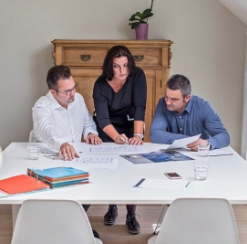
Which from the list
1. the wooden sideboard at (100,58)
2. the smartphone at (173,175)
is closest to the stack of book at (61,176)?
the smartphone at (173,175)

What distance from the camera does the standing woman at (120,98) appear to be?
10.3 feet

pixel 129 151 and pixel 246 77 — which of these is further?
pixel 246 77

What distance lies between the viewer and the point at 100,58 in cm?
438

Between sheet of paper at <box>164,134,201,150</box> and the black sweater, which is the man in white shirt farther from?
sheet of paper at <box>164,134,201,150</box>

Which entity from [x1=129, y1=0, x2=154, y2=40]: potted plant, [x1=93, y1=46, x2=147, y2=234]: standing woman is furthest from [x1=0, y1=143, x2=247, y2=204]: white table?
[x1=129, y1=0, x2=154, y2=40]: potted plant

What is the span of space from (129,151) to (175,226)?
102cm

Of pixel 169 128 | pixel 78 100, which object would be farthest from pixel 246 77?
pixel 78 100

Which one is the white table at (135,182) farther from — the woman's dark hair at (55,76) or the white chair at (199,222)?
the woman's dark hair at (55,76)

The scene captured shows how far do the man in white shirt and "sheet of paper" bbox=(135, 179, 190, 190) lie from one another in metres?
0.79

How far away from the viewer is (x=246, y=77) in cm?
466

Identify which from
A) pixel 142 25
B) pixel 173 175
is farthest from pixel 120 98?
pixel 142 25

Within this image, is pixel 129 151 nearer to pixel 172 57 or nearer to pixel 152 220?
pixel 152 220

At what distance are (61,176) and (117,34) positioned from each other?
9.58ft

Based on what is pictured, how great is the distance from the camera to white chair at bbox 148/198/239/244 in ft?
5.62
